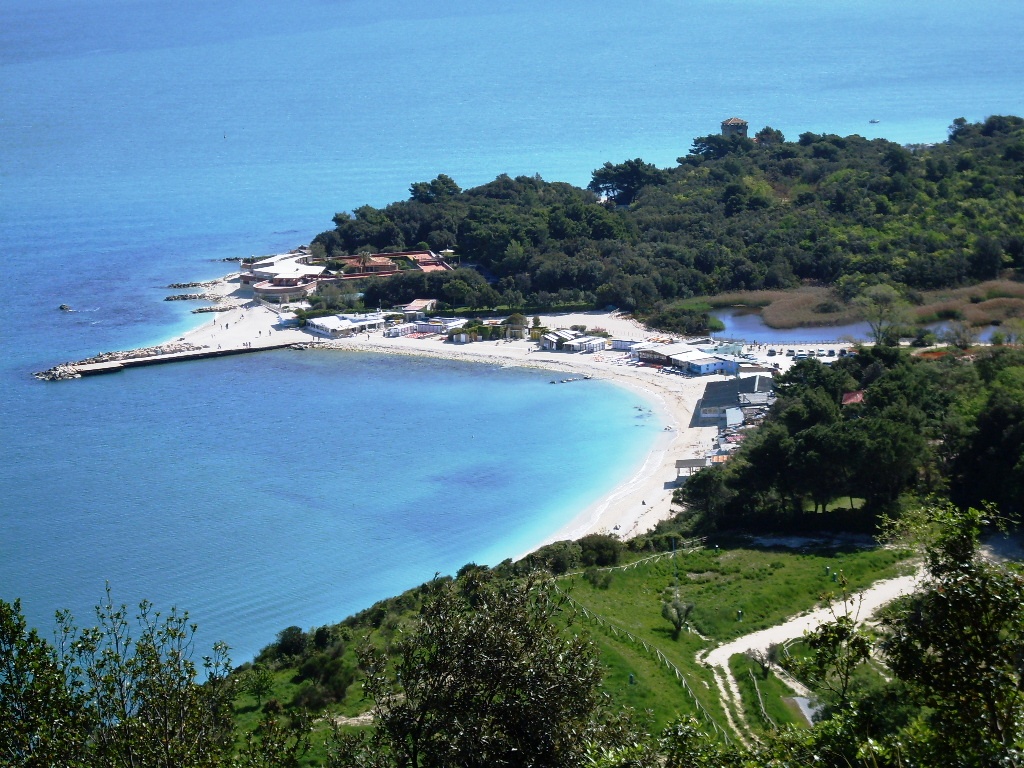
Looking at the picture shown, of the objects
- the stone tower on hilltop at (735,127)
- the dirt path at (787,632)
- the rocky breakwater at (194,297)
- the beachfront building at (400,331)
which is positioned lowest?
the dirt path at (787,632)

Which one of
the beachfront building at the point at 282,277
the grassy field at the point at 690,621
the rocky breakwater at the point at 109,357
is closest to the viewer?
the grassy field at the point at 690,621

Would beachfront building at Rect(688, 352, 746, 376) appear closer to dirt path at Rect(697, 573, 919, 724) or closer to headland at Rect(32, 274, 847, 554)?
Answer: headland at Rect(32, 274, 847, 554)

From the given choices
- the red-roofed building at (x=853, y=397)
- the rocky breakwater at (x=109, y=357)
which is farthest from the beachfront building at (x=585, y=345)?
the red-roofed building at (x=853, y=397)

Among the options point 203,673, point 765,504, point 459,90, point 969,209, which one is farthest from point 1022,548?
point 459,90

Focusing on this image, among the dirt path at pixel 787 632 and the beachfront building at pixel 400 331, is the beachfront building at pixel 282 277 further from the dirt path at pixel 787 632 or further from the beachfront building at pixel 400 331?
the dirt path at pixel 787 632

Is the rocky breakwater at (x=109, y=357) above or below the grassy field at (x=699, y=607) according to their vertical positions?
above

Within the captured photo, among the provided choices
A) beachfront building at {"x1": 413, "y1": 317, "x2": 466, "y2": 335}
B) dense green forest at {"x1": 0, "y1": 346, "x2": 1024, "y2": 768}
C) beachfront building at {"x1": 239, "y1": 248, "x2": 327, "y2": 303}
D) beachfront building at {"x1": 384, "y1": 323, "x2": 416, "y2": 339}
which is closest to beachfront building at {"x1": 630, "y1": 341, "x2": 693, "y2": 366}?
beachfront building at {"x1": 413, "y1": 317, "x2": 466, "y2": 335}

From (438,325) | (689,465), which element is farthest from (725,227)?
(689,465)
